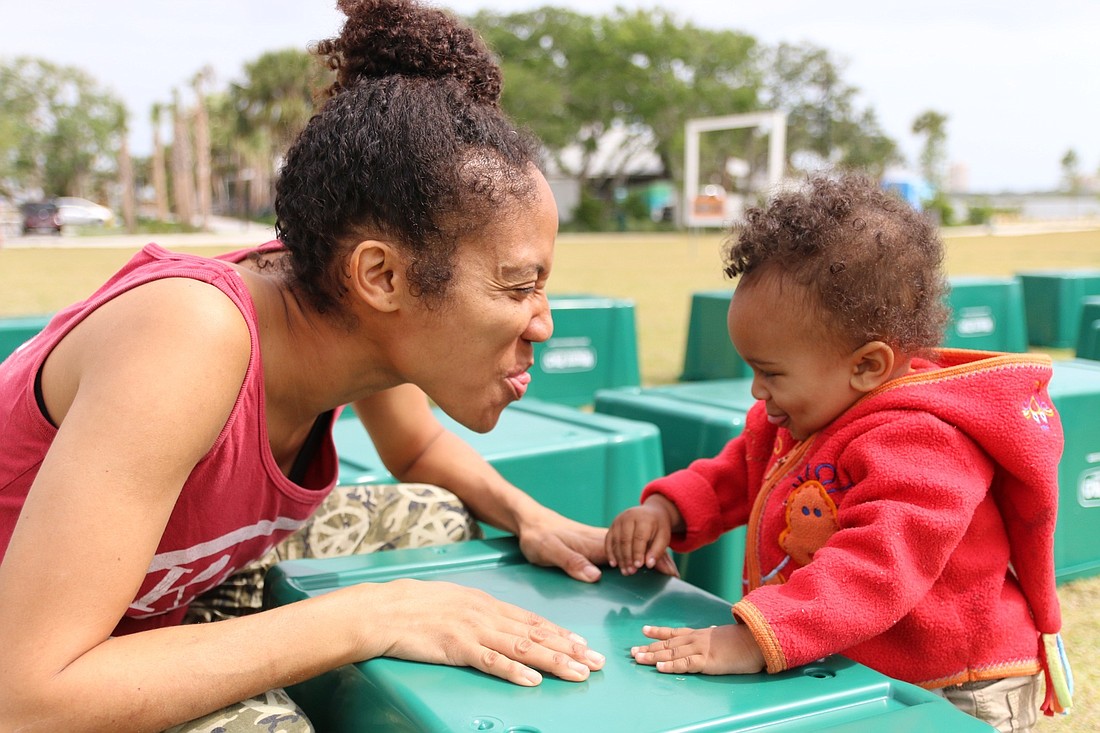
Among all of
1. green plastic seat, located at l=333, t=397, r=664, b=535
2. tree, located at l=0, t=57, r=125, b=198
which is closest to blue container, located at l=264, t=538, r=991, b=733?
green plastic seat, located at l=333, t=397, r=664, b=535

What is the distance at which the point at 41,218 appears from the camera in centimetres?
2805

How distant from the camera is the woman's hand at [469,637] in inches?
47.6

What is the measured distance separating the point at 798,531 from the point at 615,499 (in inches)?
38.3

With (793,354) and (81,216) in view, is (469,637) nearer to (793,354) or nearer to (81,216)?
(793,354)

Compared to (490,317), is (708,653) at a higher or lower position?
lower

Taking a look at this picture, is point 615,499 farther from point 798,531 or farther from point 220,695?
point 220,695

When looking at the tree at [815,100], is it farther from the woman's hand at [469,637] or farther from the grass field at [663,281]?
the woman's hand at [469,637]

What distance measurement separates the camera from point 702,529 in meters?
1.74

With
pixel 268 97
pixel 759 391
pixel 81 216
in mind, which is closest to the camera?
pixel 759 391

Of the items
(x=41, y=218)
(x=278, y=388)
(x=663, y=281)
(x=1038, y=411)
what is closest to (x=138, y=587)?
(x=278, y=388)

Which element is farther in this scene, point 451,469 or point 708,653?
point 451,469

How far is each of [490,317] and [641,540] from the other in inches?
20.7

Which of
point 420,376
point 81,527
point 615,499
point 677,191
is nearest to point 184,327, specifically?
point 81,527

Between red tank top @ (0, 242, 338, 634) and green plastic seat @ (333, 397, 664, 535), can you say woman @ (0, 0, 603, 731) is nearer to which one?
red tank top @ (0, 242, 338, 634)
